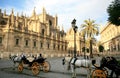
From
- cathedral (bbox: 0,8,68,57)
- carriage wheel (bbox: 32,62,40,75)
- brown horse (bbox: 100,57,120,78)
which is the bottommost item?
carriage wheel (bbox: 32,62,40,75)

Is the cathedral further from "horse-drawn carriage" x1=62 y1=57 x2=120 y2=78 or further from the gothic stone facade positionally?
"horse-drawn carriage" x1=62 y1=57 x2=120 y2=78

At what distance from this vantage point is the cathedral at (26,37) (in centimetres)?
3466

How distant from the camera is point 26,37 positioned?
4059 cm

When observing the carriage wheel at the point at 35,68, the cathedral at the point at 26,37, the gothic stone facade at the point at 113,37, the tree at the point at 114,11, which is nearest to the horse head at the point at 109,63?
the carriage wheel at the point at 35,68

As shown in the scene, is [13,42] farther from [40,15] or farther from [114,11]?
[40,15]

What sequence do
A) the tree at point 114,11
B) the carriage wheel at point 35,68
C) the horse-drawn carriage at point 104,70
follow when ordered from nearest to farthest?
the horse-drawn carriage at point 104,70 < the carriage wheel at point 35,68 < the tree at point 114,11

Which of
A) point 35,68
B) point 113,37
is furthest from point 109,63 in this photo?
point 113,37

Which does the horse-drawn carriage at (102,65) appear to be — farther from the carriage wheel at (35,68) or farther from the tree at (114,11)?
the tree at (114,11)

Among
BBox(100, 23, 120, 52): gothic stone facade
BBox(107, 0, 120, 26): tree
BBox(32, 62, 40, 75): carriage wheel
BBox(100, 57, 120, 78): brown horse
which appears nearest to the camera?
BBox(100, 57, 120, 78): brown horse

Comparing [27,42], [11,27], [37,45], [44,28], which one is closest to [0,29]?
[11,27]

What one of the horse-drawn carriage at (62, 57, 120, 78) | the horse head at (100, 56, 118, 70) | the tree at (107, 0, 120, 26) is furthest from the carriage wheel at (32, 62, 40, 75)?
the tree at (107, 0, 120, 26)

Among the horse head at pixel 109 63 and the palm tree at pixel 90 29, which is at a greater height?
the palm tree at pixel 90 29

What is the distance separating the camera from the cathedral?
34.7 metres

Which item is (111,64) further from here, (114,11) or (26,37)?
(26,37)
